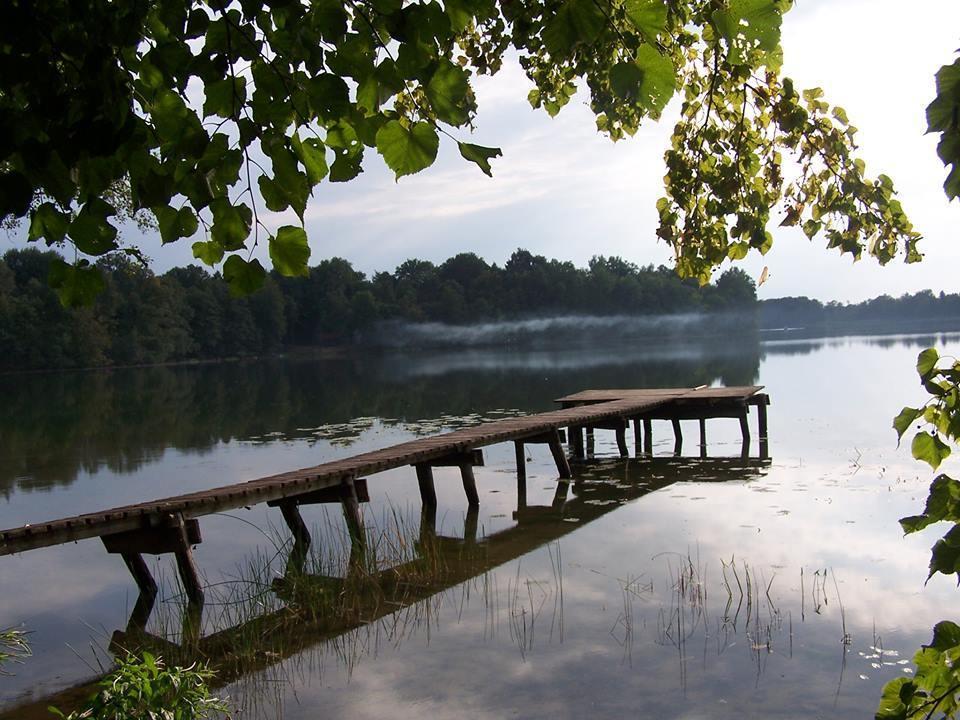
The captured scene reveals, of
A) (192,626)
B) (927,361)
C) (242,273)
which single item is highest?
(242,273)

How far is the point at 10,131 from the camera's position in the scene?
1.83m

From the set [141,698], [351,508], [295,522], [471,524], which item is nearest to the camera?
[141,698]

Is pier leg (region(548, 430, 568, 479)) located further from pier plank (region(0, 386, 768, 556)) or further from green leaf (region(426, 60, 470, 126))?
green leaf (region(426, 60, 470, 126))

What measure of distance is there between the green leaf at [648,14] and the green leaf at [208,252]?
0.97 metres

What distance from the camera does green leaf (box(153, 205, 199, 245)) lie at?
2.08 metres

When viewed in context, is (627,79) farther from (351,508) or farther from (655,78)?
(351,508)

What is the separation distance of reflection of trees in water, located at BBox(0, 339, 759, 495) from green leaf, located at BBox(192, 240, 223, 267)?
49.2 feet

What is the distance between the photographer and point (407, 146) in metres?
1.76

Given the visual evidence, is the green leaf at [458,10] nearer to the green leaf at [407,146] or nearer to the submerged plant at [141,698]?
the green leaf at [407,146]

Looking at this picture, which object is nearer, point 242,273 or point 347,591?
point 242,273

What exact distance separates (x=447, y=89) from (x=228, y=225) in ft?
1.80

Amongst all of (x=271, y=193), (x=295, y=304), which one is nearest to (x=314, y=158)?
(x=271, y=193)

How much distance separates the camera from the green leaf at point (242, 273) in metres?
1.91

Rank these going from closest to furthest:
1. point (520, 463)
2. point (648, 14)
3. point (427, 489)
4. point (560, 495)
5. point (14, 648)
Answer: point (648, 14)
point (14, 648)
point (427, 489)
point (560, 495)
point (520, 463)
